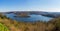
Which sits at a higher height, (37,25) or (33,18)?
(33,18)

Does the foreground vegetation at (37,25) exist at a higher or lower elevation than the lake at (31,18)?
lower

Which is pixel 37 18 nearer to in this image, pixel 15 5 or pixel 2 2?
pixel 15 5

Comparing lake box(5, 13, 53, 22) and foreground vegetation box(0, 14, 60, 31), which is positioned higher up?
lake box(5, 13, 53, 22)

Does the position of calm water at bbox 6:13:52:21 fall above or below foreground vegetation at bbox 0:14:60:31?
above

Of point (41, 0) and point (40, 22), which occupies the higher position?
point (41, 0)

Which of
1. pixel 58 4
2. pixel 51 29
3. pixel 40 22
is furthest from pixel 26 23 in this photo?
pixel 58 4

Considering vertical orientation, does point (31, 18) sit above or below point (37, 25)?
above

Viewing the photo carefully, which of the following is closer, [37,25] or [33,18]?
[33,18]

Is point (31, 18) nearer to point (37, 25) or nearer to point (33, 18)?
A: point (33, 18)

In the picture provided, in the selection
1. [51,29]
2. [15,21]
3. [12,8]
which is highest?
[12,8]

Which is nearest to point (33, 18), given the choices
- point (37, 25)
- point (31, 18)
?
point (31, 18)

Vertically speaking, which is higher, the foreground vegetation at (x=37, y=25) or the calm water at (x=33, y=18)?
the calm water at (x=33, y=18)
